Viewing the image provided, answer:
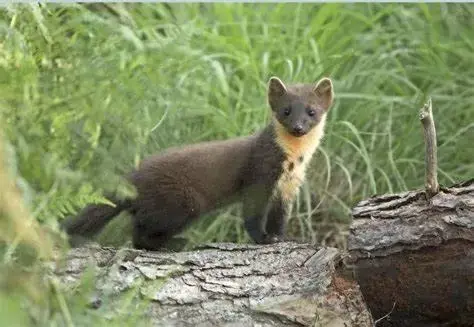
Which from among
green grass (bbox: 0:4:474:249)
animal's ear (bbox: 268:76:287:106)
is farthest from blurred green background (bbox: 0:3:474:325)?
animal's ear (bbox: 268:76:287:106)

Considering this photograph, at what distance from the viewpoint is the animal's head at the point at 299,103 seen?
543cm

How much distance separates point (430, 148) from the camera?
13.2 feet

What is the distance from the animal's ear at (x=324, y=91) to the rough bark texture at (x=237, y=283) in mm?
1370

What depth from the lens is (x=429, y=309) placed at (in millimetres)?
4223

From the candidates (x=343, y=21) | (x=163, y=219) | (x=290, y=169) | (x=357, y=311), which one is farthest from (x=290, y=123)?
(x=343, y=21)

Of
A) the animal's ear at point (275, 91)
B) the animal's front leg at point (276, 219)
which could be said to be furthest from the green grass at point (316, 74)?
the animal's front leg at point (276, 219)

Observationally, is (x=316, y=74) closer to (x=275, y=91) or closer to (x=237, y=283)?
(x=275, y=91)

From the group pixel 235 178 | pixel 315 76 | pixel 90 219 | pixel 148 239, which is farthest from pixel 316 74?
pixel 90 219

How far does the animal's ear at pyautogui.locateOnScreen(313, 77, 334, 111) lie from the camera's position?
219 inches

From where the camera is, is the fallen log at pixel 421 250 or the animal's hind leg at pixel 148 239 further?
the animal's hind leg at pixel 148 239

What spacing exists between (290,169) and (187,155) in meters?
0.52

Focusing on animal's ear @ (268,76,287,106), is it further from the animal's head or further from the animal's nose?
the animal's nose

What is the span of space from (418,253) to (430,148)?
0.38 meters

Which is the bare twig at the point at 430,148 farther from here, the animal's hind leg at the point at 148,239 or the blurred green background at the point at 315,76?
the animal's hind leg at the point at 148,239
